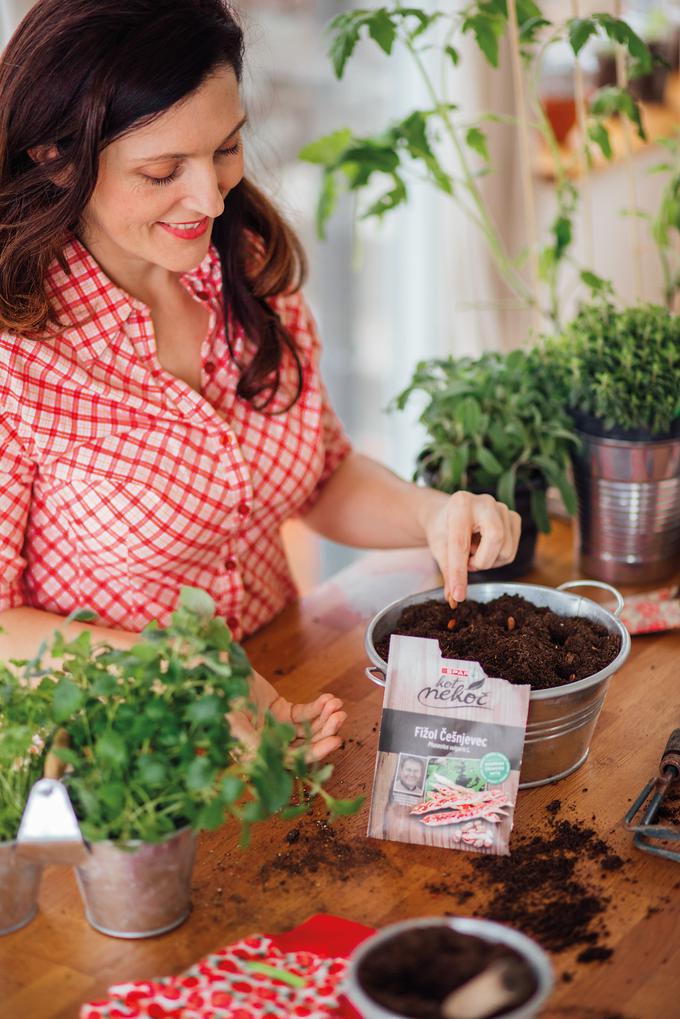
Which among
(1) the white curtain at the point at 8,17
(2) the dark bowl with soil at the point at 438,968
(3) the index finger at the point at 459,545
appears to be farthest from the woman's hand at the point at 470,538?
(1) the white curtain at the point at 8,17

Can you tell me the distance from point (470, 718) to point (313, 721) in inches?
8.5

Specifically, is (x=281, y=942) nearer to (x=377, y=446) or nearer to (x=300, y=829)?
(x=300, y=829)

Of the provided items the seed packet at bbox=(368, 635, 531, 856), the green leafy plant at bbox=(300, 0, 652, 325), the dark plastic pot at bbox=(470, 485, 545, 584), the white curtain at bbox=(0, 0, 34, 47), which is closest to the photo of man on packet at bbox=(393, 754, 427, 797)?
the seed packet at bbox=(368, 635, 531, 856)

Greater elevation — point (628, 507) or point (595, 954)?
point (628, 507)

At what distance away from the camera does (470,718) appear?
1147mm

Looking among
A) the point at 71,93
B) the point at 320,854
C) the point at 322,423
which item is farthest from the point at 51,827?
the point at 322,423

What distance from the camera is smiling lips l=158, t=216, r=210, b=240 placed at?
1.37m

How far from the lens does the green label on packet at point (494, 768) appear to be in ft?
3.73

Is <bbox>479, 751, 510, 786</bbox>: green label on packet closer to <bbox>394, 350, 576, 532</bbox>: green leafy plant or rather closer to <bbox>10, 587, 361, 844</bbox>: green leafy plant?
<bbox>10, 587, 361, 844</bbox>: green leafy plant

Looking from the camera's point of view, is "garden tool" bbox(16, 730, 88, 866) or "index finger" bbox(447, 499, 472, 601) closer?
"garden tool" bbox(16, 730, 88, 866)

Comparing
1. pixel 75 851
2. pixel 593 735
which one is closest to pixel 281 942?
A: pixel 75 851

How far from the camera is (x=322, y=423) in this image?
1747 mm

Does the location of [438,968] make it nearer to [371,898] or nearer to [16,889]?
[371,898]

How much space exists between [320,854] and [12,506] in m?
0.59
